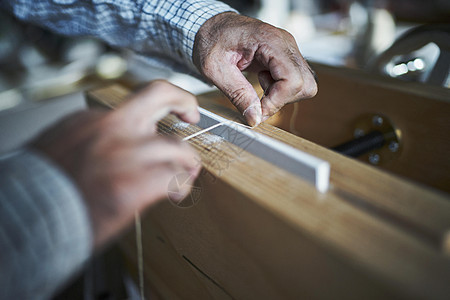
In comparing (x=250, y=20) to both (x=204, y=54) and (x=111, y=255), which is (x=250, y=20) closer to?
(x=204, y=54)

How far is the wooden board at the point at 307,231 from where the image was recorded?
0.16 m

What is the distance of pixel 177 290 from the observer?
0.37 metres

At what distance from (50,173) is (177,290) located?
0.85 ft

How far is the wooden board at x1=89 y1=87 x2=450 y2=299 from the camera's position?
16cm

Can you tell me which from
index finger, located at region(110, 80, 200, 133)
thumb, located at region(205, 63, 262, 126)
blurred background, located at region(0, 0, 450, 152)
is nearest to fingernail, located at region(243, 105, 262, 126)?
thumb, located at region(205, 63, 262, 126)

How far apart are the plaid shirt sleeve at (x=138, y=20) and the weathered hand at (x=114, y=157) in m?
0.26

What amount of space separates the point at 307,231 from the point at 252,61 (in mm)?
262

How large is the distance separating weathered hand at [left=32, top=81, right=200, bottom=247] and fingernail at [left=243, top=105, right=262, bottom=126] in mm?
132

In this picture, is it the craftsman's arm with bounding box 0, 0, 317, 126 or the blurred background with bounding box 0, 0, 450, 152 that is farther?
the blurred background with bounding box 0, 0, 450, 152

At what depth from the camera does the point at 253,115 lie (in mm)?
317

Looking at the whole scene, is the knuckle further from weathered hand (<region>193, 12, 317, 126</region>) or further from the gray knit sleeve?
the gray knit sleeve

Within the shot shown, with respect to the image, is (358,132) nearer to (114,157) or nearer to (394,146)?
(394,146)

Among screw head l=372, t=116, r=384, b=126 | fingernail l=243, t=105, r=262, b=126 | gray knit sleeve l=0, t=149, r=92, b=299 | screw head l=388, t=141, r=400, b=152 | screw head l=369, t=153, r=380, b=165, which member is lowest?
screw head l=369, t=153, r=380, b=165

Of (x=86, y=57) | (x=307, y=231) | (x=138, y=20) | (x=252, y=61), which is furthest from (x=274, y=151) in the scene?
(x=86, y=57)
